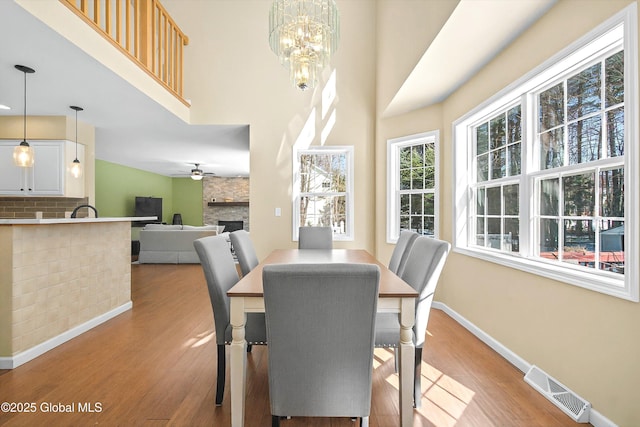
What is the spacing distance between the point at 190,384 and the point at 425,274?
168 centimetres

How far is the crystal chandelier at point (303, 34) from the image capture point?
95.3 inches

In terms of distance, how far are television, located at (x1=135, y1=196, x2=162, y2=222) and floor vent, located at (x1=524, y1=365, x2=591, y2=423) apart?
30.8 feet

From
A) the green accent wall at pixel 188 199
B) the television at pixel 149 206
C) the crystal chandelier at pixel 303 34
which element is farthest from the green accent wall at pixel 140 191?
the crystal chandelier at pixel 303 34

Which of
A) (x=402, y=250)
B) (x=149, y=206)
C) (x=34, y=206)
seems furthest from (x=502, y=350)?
(x=149, y=206)

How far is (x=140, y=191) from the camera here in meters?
9.55

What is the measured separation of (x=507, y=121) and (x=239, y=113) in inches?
130

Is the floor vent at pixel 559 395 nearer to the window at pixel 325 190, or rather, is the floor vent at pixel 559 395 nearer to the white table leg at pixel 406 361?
the white table leg at pixel 406 361

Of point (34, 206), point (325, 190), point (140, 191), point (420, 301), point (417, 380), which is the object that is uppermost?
point (140, 191)

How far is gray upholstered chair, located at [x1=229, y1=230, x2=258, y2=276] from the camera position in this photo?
2537 millimetres

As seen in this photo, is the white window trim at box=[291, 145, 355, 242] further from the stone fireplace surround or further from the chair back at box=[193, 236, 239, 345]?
the stone fireplace surround

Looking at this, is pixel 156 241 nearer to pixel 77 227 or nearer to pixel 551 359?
pixel 77 227

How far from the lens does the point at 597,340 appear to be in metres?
1.73

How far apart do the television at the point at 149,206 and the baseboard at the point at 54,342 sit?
623 cm

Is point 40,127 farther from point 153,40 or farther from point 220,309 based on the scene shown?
point 220,309
